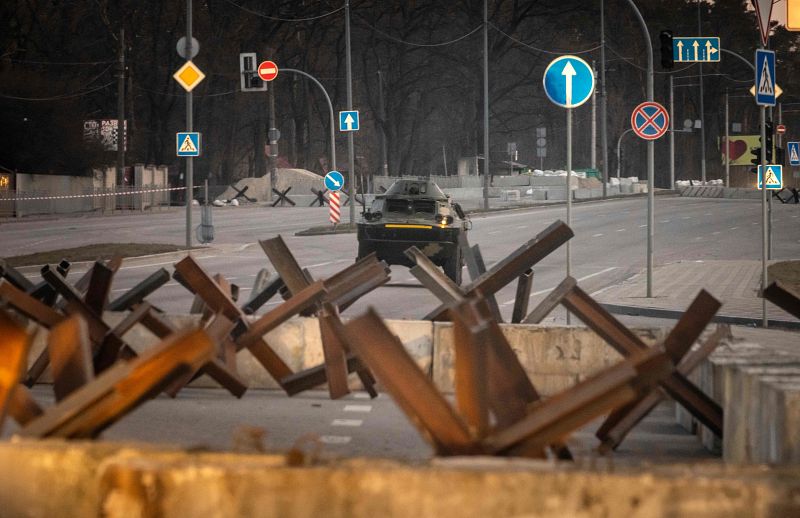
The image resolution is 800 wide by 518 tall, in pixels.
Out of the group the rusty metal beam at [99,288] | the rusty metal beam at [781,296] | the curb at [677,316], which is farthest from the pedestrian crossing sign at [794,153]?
the rusty metal beam at [781,296]

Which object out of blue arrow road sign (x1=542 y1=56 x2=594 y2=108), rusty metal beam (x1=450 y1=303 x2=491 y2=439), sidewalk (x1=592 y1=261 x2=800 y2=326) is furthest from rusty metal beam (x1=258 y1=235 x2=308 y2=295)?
sidewalk (x1=592 y1=261 x2=800 y2=326)

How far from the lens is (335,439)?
8141 millimetres

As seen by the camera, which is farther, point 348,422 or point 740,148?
point 740,148

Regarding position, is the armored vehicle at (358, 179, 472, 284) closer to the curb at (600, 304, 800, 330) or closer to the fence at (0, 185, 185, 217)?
the curb at (600, 304, 800, 330)

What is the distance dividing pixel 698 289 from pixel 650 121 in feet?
9.78

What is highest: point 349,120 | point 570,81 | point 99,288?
point 349,120

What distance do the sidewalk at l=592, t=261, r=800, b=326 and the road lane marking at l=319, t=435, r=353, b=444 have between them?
9.46 metres

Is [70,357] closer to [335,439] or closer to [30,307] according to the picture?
[335,439]

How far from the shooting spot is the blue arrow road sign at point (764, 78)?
1653 cm

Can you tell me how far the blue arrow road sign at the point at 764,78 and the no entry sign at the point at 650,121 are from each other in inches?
193

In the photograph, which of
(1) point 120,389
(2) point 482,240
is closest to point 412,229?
(2) point 482,240

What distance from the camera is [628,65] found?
3814 inches

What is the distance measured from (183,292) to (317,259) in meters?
9.83

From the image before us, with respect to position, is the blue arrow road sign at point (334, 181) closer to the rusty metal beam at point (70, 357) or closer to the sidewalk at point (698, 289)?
the sidewalk at point (698, 289)
